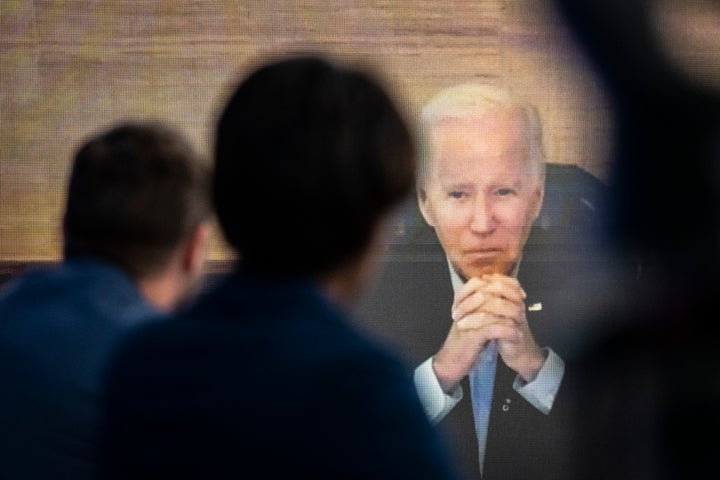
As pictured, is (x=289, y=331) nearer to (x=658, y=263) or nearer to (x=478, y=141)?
(x=658, y=263)

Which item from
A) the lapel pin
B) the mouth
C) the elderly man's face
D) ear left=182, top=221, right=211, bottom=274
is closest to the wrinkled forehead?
the elderly man's face

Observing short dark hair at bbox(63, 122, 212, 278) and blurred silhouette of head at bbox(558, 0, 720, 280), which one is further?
short dark hair at bbox(63, 122, 212, 278)

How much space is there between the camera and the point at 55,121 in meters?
3.80

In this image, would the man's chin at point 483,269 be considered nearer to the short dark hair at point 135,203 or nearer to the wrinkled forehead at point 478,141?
the wrinkled forehead at point 478,141

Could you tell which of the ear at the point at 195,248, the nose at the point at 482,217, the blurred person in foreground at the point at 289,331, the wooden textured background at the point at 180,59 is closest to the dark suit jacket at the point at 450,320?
the nose at the point at 482,217

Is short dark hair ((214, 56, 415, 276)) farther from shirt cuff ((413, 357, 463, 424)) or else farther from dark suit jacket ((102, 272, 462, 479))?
shirt cuff ((413, 357, 463, 424))

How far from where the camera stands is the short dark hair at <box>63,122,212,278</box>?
1.36m

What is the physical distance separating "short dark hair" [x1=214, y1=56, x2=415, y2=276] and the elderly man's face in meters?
2.58

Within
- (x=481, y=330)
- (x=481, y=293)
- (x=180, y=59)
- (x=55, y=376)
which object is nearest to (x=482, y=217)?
(x=481, y=293)

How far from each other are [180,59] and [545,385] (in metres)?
1.38

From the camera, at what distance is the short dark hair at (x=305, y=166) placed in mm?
1059

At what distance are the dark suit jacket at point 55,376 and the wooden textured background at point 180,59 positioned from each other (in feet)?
7.59

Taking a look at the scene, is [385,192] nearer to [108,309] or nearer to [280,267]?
[280,267]

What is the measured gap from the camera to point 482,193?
3.70 meters
